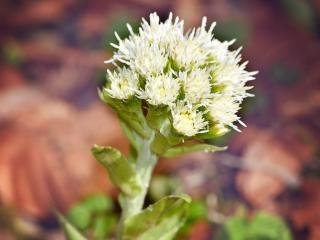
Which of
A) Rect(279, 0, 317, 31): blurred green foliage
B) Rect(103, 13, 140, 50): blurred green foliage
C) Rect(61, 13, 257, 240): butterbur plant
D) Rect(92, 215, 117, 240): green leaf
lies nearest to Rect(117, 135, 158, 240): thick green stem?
Rect(61, 13, 257, 240): butterbur plant

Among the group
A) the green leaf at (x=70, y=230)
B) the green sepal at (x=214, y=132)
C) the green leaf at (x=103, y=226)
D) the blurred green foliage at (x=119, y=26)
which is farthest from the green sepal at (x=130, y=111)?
the blurred green foliage at (x=119, y=26)

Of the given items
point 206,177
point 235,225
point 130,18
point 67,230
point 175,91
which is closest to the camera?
point 175,91

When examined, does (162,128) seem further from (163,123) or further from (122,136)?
(122,136)

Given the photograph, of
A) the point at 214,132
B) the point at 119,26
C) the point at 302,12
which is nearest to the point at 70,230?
the point at 214,132

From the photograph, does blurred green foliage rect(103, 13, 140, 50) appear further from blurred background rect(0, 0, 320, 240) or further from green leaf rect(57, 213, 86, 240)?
green leaf rect(57, 213, 86, 240)

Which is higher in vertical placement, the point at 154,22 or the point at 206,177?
the point at 154,22

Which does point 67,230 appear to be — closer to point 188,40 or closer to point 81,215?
point 81,215

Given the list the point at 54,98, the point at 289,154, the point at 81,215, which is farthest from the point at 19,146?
the point at 289,154
